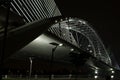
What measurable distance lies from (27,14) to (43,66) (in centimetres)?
1411

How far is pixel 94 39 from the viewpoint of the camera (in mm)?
122625

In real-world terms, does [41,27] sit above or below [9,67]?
above

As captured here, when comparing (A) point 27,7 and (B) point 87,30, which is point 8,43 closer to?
(A) point 27,7

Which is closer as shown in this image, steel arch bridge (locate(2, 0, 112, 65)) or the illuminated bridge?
the illuminated bridge

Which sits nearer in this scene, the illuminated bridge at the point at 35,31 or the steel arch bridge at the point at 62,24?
the illuminated bridge at the point at 35,31

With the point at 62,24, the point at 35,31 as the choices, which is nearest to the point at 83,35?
the point at 62,24

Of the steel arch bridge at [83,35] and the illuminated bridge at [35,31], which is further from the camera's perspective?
the steel arch bridge at [83,35]

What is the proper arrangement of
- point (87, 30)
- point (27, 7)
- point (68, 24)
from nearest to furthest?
point (27, 7)
point (68, 24)
point (87, 30)

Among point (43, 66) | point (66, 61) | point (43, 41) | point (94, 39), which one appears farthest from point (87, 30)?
point (43, 41)

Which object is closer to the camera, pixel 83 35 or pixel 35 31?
pixel 35 31

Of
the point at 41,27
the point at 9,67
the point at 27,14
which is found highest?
the point at 27,14

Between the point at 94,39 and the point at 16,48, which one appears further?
the point at 94,39

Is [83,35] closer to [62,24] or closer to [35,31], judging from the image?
[62,24]

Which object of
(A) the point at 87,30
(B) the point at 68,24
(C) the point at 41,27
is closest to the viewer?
(C) the point at 41,27
